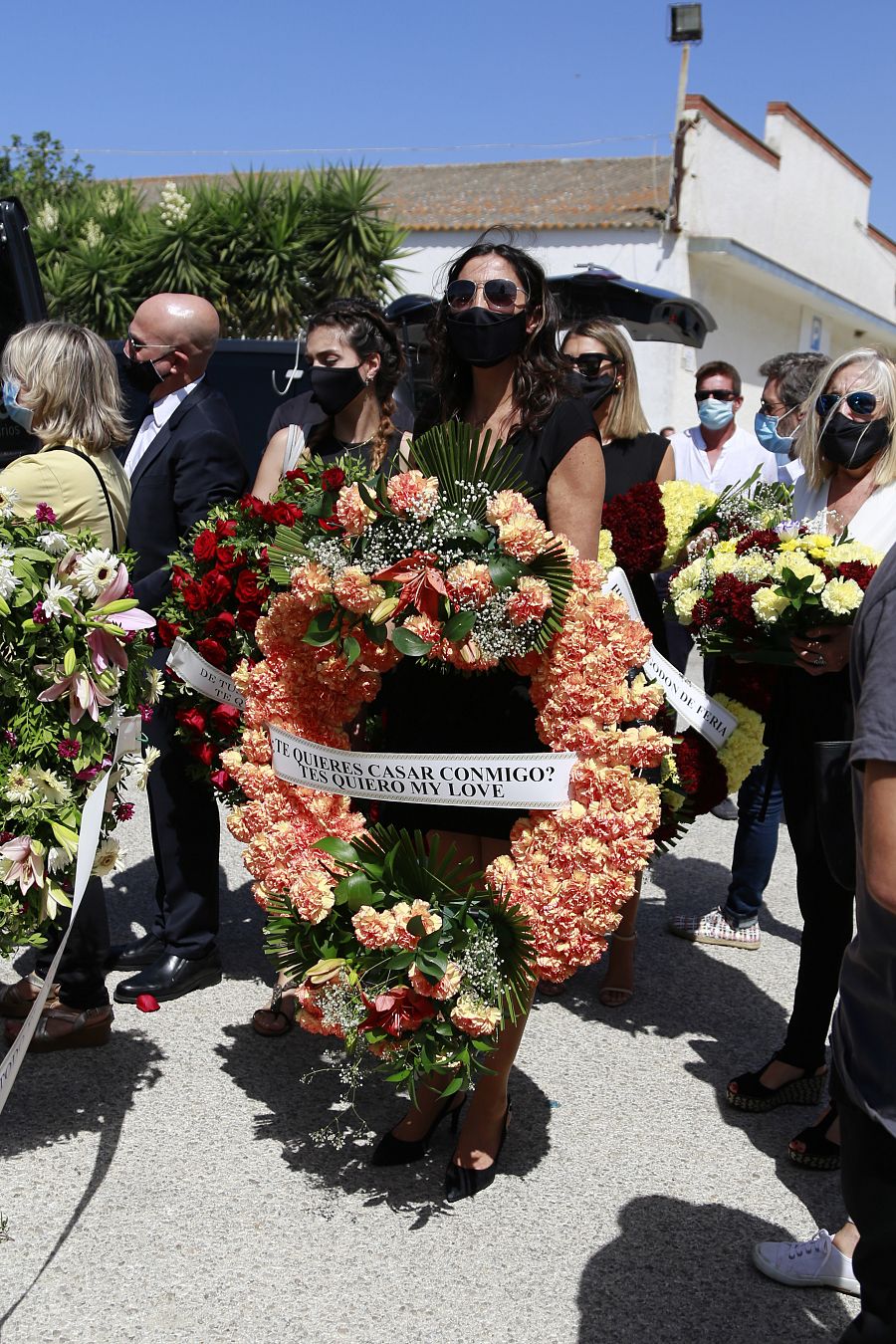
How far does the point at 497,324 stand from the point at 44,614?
1376mm

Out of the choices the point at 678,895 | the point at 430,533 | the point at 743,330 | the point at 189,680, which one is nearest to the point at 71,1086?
the point at 189,680

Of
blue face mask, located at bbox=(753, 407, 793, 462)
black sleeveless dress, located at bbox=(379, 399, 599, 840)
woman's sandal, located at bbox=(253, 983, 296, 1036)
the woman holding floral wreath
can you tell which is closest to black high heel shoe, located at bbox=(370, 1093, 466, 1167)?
the woman holding floral wreath

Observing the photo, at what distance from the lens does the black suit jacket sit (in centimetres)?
449

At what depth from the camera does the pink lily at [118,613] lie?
10.2 feet

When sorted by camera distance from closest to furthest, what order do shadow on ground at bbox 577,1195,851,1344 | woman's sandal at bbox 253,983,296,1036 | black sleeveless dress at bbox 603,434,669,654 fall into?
1. shadow on ground at bbox 577,1195,851,1344
2. woman's sandal at bbox 253,983,296,1036
3. black sleeveless dress at bbox 603,434,669,654

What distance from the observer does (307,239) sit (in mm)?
19172

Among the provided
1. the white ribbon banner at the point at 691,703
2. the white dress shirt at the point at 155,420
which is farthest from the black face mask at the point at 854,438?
the white dress shirt at the point at 155,420

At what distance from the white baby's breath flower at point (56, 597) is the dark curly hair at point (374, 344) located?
1.71 m

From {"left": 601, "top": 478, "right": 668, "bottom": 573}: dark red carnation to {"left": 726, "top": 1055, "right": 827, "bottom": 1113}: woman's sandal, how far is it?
1.68 metres

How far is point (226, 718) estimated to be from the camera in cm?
404

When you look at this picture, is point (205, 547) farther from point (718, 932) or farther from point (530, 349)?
point (718, 932)

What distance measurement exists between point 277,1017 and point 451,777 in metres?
1.61

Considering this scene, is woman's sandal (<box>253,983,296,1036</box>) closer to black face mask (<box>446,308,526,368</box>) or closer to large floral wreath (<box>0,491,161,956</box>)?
large floral wreath (<box>0,491,161,956</box>)

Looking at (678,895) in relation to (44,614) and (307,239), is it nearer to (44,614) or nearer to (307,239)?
(44,614)
